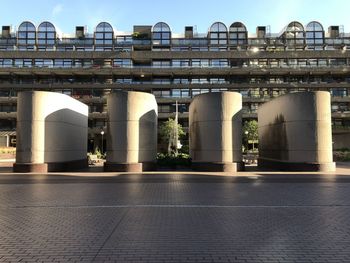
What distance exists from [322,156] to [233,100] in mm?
6574

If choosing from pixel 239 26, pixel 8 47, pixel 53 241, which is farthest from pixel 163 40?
pixel 53 241

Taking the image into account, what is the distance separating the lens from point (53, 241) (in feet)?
24.0

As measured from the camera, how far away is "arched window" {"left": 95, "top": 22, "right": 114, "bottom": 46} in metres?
72.8

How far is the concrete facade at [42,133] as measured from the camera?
2408cm

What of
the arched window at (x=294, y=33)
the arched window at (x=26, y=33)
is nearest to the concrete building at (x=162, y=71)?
the arched window at (x=26, y=33)

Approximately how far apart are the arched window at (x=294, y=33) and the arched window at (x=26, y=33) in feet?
154

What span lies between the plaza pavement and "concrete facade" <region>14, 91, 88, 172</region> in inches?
369

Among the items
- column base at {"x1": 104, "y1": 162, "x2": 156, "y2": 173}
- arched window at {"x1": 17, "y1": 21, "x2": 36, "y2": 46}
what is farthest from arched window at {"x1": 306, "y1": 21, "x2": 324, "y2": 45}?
column base at {"x1": 104, "y1": 162, "x2": 156, "y2": 173}

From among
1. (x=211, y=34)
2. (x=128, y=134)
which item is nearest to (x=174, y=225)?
(x=128, y=134)

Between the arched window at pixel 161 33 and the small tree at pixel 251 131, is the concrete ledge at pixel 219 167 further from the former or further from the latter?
the arched window at pixel 161 33

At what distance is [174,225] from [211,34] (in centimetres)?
6864

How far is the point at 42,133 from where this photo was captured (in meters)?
24.5

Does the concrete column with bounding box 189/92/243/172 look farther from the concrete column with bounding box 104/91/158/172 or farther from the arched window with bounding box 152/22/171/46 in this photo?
the arched window with bounding box 152/22/171/46

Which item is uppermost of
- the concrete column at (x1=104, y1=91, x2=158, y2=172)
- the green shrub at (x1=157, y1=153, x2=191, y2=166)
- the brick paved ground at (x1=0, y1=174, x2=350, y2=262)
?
the concrete column at (x1=104, y1=91, x2=158, y2=172)
